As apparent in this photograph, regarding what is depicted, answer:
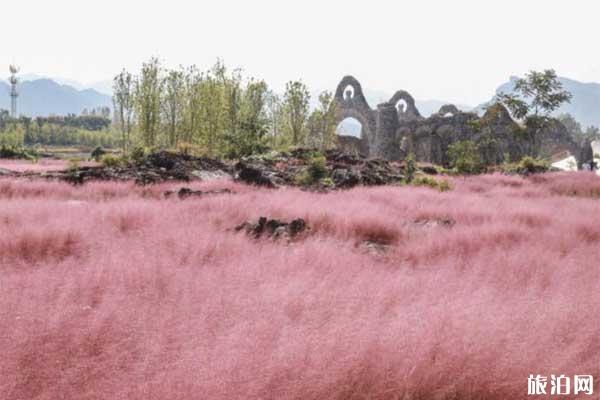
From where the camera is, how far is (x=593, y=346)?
3098 millimetres

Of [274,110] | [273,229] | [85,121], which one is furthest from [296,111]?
[85,121]

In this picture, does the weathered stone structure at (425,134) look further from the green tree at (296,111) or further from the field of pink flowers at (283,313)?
the field of pink flowers at (283,313)

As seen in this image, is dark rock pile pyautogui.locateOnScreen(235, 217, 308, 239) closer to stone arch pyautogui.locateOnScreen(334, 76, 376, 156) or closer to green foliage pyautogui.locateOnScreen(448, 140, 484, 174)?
green foliage pyautogui.locateOnScreen(448, 140, 484, 174)

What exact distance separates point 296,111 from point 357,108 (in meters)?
14.7

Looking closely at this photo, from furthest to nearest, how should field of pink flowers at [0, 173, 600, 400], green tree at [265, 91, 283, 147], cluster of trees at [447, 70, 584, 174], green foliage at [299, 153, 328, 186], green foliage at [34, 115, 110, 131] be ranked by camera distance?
green foliage at [34, 115, 110, 131] → green tree at [265, 91, 283, 147] → cluster of trees at [447, 70, 584, 174] → green foliage at [299, 153, 328, 186] → field of pink flowers at [0, 173, 600, 400]

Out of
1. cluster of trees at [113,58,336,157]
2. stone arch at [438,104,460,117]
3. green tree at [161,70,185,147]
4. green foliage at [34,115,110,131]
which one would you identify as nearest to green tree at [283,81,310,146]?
cluster of trees at [113,58,336,157]

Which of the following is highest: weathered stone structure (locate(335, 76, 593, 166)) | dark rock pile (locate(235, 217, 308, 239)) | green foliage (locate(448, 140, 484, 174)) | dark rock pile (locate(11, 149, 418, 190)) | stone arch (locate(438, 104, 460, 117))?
stone arch (locate(438, 104, 460, 117))

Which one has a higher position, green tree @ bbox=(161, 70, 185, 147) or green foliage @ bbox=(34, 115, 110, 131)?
green foliage @ bbox=(34, 115, 110, 131)

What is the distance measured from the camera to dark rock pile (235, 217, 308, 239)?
251 inches

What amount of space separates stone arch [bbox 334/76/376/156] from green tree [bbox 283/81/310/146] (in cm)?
1105

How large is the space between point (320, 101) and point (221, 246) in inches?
1607

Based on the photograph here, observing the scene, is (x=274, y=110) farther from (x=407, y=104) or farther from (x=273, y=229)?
(x=273, y=229)

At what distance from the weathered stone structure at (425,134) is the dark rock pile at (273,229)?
4006 cm

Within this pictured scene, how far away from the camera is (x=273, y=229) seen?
6.71 m
